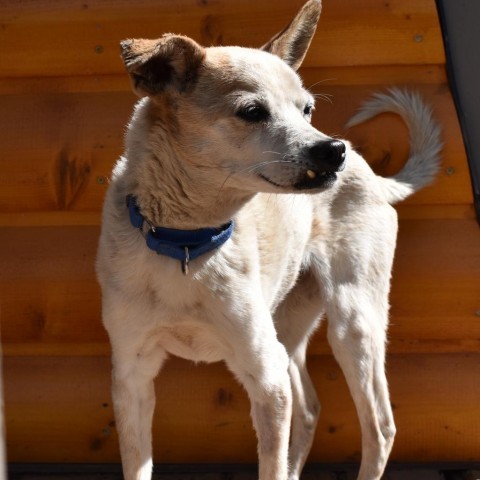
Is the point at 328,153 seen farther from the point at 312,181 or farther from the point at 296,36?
the point at 296,36

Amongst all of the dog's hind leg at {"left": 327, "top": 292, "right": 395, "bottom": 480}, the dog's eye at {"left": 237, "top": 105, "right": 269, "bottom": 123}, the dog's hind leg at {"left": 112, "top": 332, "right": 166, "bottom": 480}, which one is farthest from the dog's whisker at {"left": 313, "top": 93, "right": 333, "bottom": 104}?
the dog's hind leg at {"left": 112, "top": 332, "right": 166, "bottom": 480}

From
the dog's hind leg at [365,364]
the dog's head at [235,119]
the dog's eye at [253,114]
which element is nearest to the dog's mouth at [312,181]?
the dog's head at [235,119]

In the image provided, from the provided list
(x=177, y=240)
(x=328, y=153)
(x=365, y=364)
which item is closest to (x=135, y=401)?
(x=177, y=240)

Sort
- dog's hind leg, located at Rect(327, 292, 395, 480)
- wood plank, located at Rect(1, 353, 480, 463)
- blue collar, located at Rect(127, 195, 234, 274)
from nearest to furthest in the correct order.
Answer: blue collar, located at Rect(127, 195, 234, 274)
dog's hind leg, located at Rect(327, 292, 395, 480)
wood plank, located at Rect(1, 353, 480, 463)

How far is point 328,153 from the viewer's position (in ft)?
8.64

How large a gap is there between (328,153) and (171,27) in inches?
54.6

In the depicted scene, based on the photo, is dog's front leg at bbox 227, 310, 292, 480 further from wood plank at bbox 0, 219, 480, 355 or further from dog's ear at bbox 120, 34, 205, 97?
wood plank at bbox 0, 219, 480, 355

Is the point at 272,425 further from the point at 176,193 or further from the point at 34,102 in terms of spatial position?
the point at 34,102

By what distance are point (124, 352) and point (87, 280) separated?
2.78 feet

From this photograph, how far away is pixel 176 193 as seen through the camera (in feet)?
9.33

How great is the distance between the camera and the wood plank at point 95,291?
3.83m

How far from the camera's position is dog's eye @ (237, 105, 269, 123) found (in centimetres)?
273

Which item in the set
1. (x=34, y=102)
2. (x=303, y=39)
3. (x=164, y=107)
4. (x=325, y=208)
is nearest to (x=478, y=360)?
(x=325, y=208)

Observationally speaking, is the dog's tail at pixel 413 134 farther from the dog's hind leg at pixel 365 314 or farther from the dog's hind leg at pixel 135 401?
the dog's hind leg at pixel 135 401
